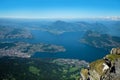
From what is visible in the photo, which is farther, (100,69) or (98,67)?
(98,67)

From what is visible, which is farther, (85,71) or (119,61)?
(85,71)

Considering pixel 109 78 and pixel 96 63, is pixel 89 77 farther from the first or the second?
A: pixel 109 78

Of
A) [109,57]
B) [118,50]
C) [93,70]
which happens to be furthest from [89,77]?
[118,50]

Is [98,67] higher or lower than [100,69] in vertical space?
higher

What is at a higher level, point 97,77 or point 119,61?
point 119,61

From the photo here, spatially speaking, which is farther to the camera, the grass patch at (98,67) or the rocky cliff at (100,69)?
the grass patch at (98,67)

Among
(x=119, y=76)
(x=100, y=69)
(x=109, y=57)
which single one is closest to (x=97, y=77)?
(x=100, y=69)

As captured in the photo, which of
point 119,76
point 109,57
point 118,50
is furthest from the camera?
point 118,50

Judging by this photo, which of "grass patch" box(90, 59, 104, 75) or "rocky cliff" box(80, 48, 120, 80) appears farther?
"grass patch" box(90, 59, 104, 75)

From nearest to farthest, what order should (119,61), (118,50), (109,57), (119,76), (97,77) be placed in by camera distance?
(119,76) → (119,61) → (97,77) → (109,57) → (118,50)

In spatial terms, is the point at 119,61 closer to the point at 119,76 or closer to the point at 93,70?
the point at 119,76

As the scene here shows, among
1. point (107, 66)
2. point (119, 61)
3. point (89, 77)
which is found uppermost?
point (119, 61)
